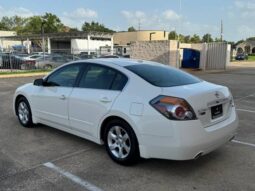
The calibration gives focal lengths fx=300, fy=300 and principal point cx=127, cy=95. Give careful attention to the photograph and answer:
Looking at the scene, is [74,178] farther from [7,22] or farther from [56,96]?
[7,22]

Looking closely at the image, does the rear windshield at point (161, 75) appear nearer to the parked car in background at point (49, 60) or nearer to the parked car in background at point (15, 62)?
the parked car in background at point (15, 62)

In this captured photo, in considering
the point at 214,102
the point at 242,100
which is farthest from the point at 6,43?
the point at 214,102

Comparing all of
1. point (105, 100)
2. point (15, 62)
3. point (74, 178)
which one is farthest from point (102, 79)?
point (15, 62)

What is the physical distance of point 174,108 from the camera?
373cm

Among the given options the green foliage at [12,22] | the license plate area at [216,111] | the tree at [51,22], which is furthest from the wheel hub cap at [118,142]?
the green foliage at [12,22]

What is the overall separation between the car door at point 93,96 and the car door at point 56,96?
0.20 m

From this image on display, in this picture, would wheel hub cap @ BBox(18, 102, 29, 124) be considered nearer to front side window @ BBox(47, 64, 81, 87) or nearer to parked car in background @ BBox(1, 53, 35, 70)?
front side window @ BBox(47, 64, 81, 87)

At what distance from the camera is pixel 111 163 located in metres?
4.39

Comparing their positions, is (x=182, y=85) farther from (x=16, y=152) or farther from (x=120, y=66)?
(x=16, y=152)

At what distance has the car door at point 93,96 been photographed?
4.39m

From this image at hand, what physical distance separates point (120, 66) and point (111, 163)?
146 cm

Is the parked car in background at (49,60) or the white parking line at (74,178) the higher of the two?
the parked car in background at (49,60)

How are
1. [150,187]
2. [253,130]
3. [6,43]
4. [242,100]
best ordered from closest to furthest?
[150,187]
[253,130]
[242,100]
[6,43]

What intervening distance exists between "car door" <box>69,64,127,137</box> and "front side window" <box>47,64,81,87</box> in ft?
0.76
